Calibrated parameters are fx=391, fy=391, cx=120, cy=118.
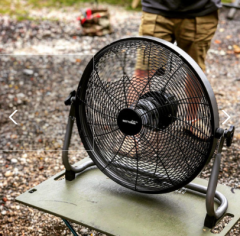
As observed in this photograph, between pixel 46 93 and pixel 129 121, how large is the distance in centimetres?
248

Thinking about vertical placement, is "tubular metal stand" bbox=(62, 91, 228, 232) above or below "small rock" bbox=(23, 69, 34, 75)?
above

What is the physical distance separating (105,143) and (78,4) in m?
5.85

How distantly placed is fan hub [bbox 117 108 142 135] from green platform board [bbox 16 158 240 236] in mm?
393

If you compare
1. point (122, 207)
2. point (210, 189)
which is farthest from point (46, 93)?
point (210, 189)

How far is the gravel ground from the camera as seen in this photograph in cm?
265

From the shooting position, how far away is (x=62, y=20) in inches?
248

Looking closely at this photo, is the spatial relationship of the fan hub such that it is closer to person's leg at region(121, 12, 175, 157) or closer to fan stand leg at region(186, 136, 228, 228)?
person's leg at region(121, 12, 175, 157)

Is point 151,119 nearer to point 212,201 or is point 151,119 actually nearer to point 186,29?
point 212,201

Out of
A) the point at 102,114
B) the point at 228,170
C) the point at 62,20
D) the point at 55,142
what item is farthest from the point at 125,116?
the point at 62,20

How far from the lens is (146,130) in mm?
1766

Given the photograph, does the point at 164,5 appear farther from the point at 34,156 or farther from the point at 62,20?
the point at 62,20

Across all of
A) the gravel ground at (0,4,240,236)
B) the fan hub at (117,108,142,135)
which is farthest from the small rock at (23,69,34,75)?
the fan hub at (117,108,142,135)

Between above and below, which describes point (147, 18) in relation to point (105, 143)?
above

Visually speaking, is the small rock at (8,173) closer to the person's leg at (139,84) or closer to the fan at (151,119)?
the fan at (151,119)
